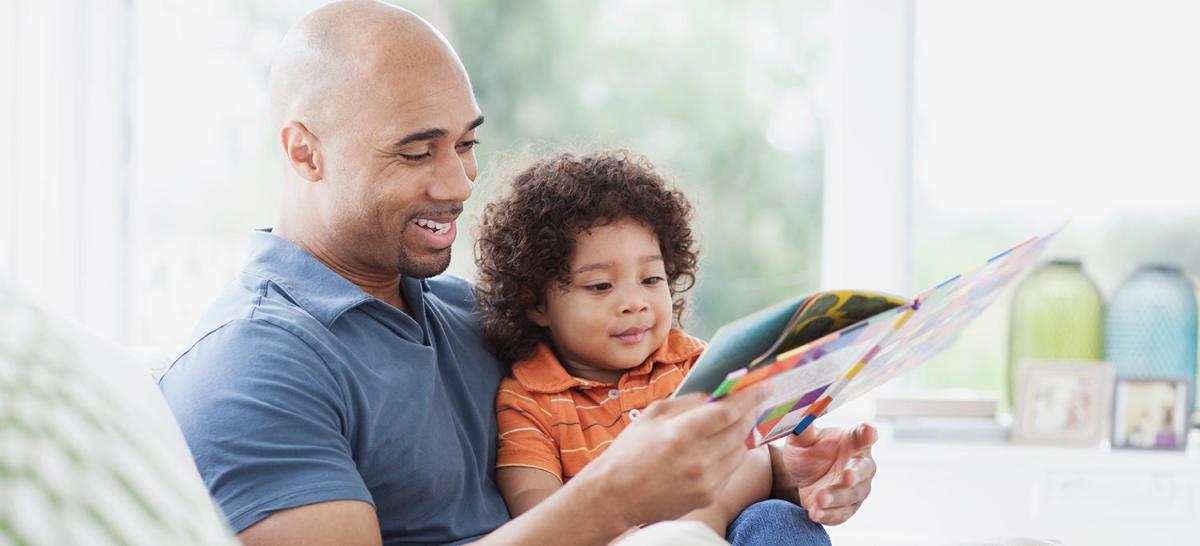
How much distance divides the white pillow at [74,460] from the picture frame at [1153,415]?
2.50m

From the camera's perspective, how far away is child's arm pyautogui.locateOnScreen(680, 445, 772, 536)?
1.73 meters

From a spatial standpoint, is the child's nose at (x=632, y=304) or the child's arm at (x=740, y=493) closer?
the child's arm at (x=740, y=493)

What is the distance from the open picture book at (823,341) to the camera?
120cm

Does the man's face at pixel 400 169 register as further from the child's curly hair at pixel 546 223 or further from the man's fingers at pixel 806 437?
the man's fingers at pixel 806 437

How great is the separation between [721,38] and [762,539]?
182cm

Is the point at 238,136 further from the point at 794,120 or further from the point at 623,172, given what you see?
the point at 623,172

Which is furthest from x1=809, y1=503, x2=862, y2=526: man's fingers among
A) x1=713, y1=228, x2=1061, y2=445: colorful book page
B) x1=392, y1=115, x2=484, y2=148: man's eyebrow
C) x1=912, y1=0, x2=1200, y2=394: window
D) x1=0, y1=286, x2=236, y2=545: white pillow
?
x1=912, y1=0, x2=1200, y2=394: window

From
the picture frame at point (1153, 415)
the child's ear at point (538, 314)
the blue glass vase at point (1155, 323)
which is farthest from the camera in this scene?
the blue glass vase at point (1155, 323)

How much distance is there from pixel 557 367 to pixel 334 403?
18.8 inches

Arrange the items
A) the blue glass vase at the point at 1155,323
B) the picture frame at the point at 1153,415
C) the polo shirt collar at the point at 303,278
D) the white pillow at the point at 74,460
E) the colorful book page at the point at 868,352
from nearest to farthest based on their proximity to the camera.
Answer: the white pillow at the point at 74,460 < the colorful book page at the point at 868,352 < the polo shirt collar at the point at 303,278 < the picture frame at the point at 1153,415 < the blue glass vase at the point at 1155,323

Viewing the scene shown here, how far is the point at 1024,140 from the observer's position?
10.1 ft

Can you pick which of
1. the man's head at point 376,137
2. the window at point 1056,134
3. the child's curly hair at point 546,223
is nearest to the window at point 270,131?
the window at point 1056,134

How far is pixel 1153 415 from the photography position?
2768 millimetres

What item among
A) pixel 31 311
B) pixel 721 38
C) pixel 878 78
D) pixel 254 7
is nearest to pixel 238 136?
pixel 254 7
